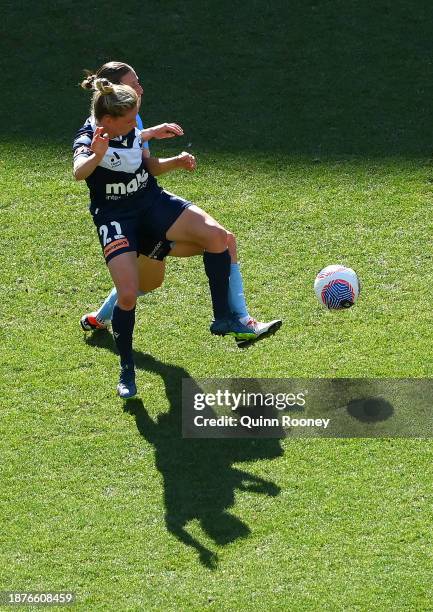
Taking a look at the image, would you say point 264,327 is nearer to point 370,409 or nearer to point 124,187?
point 370,409

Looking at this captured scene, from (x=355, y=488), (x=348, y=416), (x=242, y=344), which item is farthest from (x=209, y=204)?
(x=355, y=488)

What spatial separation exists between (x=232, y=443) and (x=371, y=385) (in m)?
0.96

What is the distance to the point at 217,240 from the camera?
7.09 meters

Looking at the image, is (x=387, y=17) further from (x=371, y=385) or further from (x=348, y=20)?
(x=371, y=385)

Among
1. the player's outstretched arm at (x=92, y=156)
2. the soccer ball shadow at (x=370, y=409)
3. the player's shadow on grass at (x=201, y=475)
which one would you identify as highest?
the player's outstretched arm at (x=92, y=156)

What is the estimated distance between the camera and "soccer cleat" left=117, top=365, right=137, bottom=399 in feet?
23.1

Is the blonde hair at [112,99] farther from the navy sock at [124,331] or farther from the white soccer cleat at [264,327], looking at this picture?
the white soccer cleat at [264,327]

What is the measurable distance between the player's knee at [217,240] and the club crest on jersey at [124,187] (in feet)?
Answer: 1.67

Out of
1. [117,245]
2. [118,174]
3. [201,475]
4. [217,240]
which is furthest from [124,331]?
[201,475]

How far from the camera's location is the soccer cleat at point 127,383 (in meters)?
7.04

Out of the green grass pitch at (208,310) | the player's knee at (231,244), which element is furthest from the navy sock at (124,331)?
the player's knee at (231,244)

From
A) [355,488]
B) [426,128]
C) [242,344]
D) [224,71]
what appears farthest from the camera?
[224,71]

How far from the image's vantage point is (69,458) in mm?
6672

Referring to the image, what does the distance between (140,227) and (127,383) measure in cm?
93
